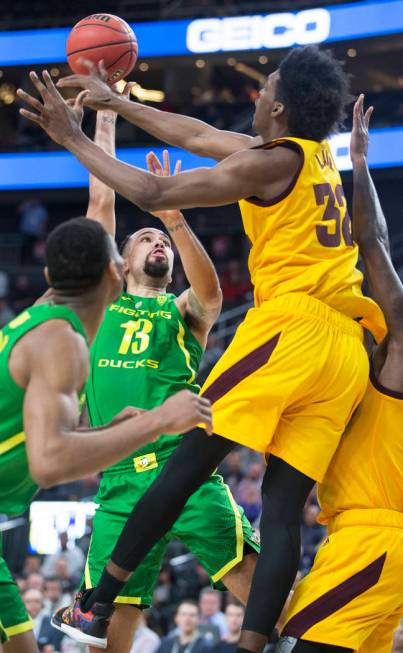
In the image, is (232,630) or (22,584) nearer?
(232,630)

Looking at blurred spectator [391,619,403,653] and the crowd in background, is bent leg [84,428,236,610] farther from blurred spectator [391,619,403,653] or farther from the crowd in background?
the crowd in background

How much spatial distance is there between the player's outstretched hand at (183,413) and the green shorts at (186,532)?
1828 mm

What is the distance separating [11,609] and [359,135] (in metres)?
2.60

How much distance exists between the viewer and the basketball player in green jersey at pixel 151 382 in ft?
17.2

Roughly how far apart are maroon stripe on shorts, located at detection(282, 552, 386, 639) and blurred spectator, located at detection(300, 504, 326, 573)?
5144 millimetres

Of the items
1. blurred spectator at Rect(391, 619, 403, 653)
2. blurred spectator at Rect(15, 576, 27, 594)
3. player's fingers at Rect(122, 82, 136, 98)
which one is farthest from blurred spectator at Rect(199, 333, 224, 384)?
player's fingers at Rect(122, 82, 136, 98)

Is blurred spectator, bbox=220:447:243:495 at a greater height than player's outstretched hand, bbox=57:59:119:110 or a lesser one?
lesser

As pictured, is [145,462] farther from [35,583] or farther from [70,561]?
[70,561]

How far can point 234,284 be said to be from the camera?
1814 cm

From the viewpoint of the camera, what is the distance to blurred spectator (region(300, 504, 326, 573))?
960 centimetres

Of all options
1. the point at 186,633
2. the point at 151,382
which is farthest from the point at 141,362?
the point at 186,633

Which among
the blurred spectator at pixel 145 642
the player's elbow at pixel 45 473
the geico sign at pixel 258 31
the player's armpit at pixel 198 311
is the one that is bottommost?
the blurred spectator at pixel 145 642

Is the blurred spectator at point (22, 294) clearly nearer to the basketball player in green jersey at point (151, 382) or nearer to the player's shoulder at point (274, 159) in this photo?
the basketball player in green jersey at point (151, 382)

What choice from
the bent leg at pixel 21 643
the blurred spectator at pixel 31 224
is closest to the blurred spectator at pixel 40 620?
the bent leg at pixel 21 643
